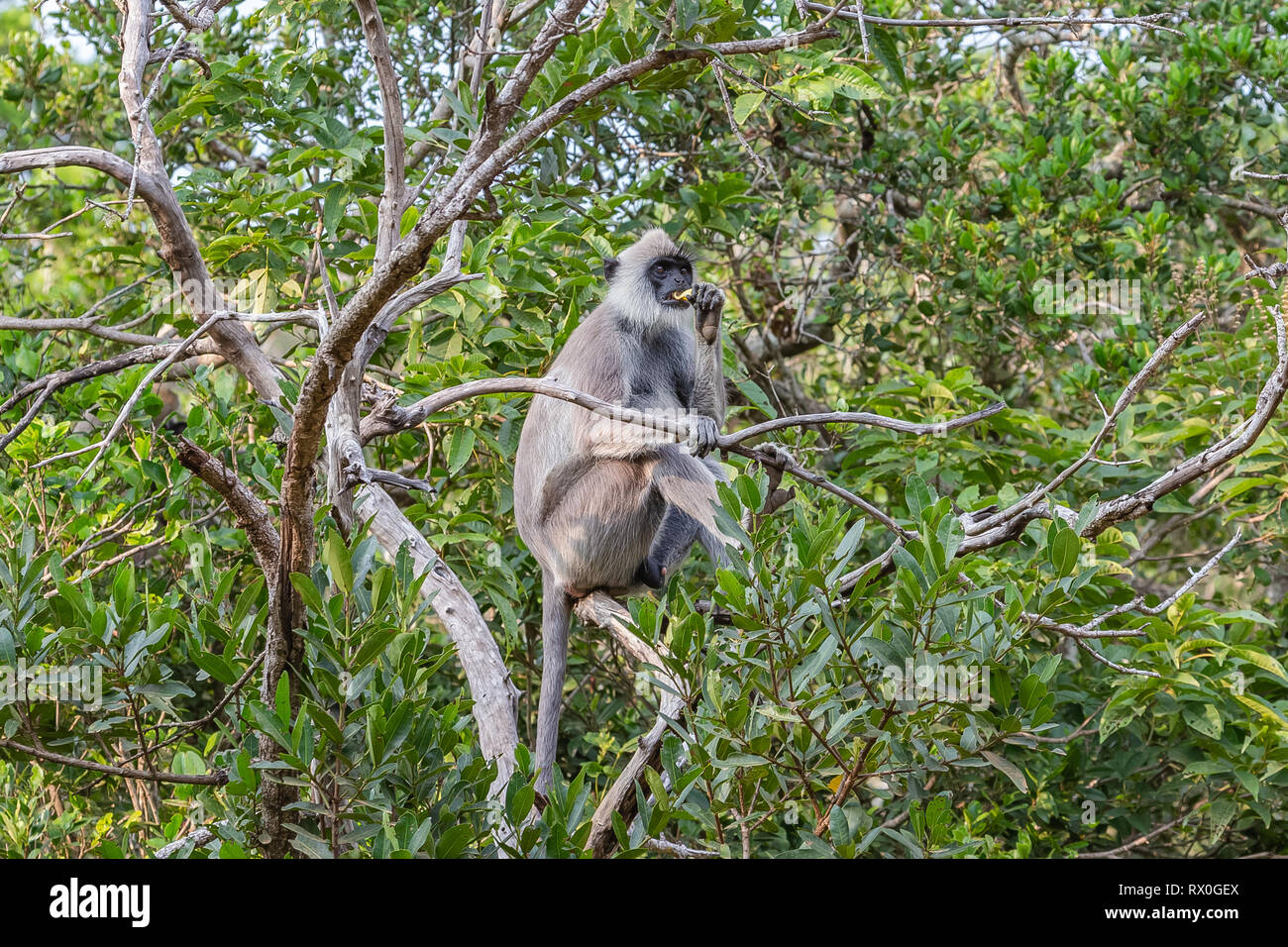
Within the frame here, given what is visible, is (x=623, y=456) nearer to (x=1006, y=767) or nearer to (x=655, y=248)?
(x=655, y=248)

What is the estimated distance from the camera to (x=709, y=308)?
362cm

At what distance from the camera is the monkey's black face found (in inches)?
164

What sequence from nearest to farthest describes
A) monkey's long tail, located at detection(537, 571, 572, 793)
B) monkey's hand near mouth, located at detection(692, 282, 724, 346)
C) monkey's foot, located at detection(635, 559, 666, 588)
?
monkey's long tail, located at detection(537, 571, 572, 793) < monkey's hand near mouth, located at detection(692, 282, 724, 346) < monkey's foot, located at detection(635, 559, 666, 588)

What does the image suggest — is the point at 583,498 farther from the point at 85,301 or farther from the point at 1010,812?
the point at 85,301

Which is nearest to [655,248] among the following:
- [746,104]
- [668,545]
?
[668,545]

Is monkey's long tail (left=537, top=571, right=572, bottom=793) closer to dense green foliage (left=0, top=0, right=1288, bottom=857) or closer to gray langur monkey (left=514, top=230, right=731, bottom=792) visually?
gray langur monkey (left=514, top=230, right=731, bottom=792)

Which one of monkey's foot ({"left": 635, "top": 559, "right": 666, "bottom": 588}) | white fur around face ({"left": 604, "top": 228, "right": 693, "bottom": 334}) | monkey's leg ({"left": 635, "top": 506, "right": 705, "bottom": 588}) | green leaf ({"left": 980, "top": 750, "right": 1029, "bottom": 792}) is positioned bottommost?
green leaf ({"left": 980, "top": 750, "right": 1029, "bottom": 792})

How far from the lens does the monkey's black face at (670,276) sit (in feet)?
13.6

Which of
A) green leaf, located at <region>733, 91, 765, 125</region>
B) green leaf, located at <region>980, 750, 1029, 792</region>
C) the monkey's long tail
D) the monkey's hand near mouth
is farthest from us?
the monkey's hand near mouth

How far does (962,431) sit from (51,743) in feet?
9.02

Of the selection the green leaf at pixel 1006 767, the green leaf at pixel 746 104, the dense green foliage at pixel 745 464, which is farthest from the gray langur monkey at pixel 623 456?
the green leaf at pixel 1006 767

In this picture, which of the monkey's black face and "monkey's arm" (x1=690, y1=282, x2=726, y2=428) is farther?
the monkey's black face

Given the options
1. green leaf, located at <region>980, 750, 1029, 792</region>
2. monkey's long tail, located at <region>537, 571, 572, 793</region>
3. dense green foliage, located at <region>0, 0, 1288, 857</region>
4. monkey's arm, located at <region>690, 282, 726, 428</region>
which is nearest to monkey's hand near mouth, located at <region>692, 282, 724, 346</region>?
monkey's arm, located at <region>690, 282, 726, 428</region>

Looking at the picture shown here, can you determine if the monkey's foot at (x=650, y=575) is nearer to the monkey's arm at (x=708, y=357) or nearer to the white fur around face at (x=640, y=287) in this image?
the monkey's arm at (x=708, y=357)
